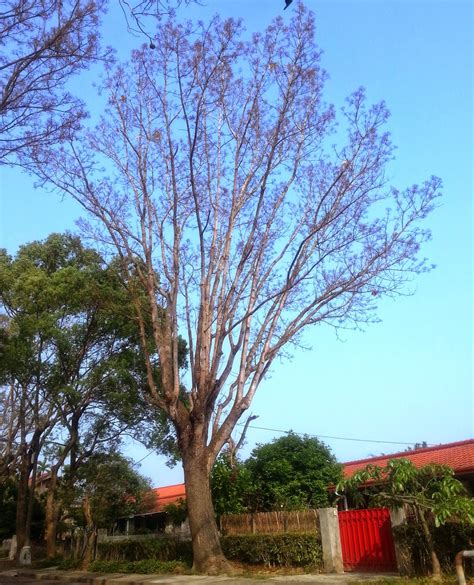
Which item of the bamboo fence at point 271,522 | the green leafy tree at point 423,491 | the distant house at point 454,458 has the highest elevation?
the distant house at point 454,458

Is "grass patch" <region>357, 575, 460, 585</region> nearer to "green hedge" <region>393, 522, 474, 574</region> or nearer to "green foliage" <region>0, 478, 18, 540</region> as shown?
"green hedge" <region>393, 522, 474, 574</region>

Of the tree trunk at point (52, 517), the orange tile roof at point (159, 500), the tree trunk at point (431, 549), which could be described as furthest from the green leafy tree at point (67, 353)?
the tree trunk at point (431, 549)

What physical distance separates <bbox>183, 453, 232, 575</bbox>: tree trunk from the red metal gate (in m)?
2.69

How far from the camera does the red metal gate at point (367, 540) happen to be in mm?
12133

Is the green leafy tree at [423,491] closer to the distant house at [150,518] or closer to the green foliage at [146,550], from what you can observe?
the green foliage at [146,550]

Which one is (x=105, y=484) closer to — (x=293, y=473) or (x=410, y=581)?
(x=293, y=473)

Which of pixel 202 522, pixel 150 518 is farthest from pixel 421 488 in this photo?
pixel 150 518

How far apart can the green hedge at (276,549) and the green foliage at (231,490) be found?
107cm

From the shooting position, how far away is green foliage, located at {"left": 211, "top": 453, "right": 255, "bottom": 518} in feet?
54.0

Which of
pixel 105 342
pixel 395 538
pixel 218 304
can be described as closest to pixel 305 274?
pixel 218 304

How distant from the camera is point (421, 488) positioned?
35.0ft

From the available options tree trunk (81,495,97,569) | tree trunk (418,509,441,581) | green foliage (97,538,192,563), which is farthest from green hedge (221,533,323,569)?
tree trunk (81,495,97,569)

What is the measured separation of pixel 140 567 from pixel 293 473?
4.92 meters

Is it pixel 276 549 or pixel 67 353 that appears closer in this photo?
pixel 276 549
